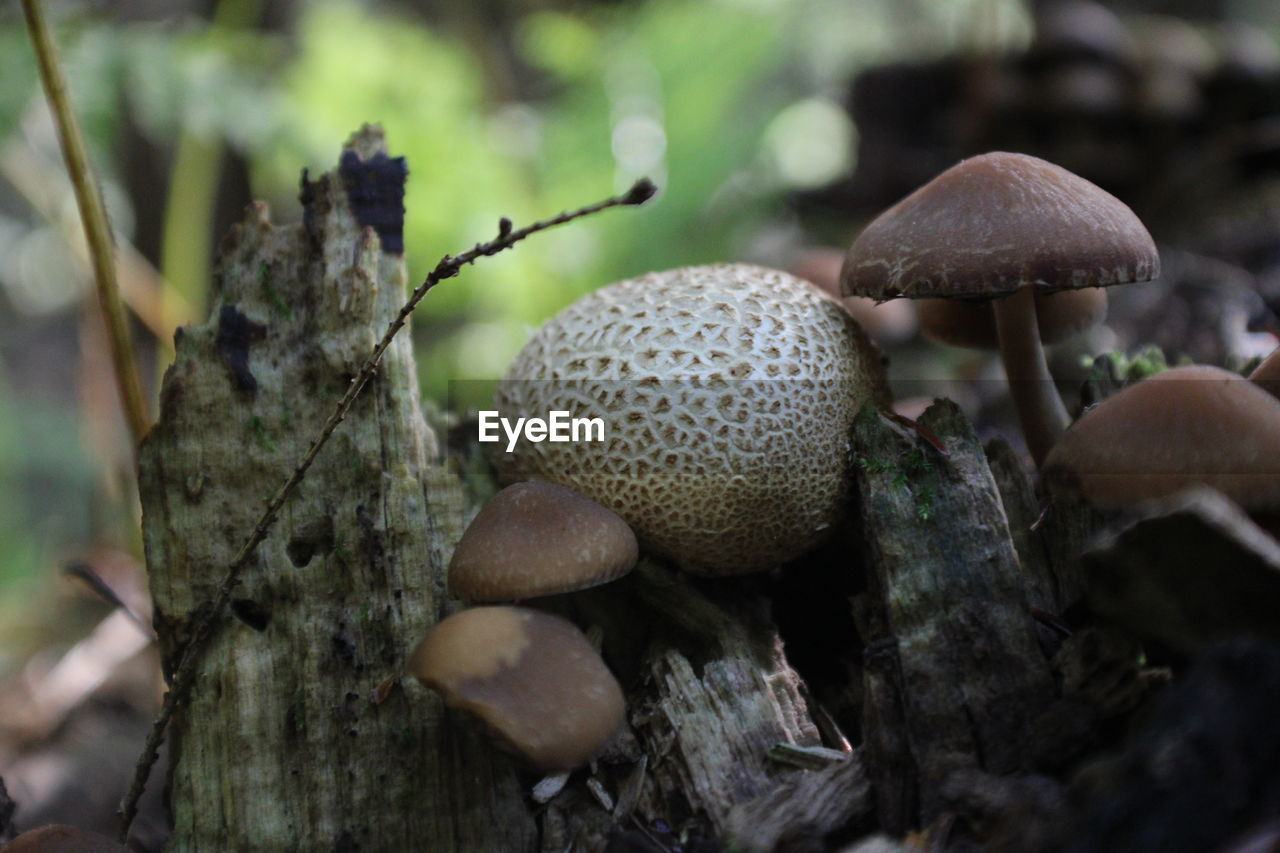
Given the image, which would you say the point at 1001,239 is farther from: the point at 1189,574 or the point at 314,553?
the point at 314,553

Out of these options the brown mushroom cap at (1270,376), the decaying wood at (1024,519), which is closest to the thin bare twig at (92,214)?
the decaying wood at (1024,519)

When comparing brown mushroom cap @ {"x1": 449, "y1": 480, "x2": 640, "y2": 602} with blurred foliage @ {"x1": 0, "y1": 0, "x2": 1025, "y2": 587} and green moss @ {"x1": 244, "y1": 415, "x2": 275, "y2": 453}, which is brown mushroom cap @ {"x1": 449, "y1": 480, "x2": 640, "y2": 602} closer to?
green moss @ {"x1": 244, "y1": 415, "x2": 275, "y2": 453}

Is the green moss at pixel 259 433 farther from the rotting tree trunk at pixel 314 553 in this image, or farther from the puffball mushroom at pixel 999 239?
the puffball mushroom at pixel 999 239

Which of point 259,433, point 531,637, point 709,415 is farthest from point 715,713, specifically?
point 259,433

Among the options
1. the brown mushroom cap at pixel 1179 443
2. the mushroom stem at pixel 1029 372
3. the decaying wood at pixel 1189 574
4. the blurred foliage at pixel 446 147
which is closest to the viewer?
the decaying wood at pixel 1189 574

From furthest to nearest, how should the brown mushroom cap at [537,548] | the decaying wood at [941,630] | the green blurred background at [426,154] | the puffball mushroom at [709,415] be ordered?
the green blurred background at [426,154]
the puffball mushroom at [709,415]
the brown mushroom cap at [537,548]
the decaying wood at [941,630]

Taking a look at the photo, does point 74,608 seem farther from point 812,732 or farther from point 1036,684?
point 1036,684
